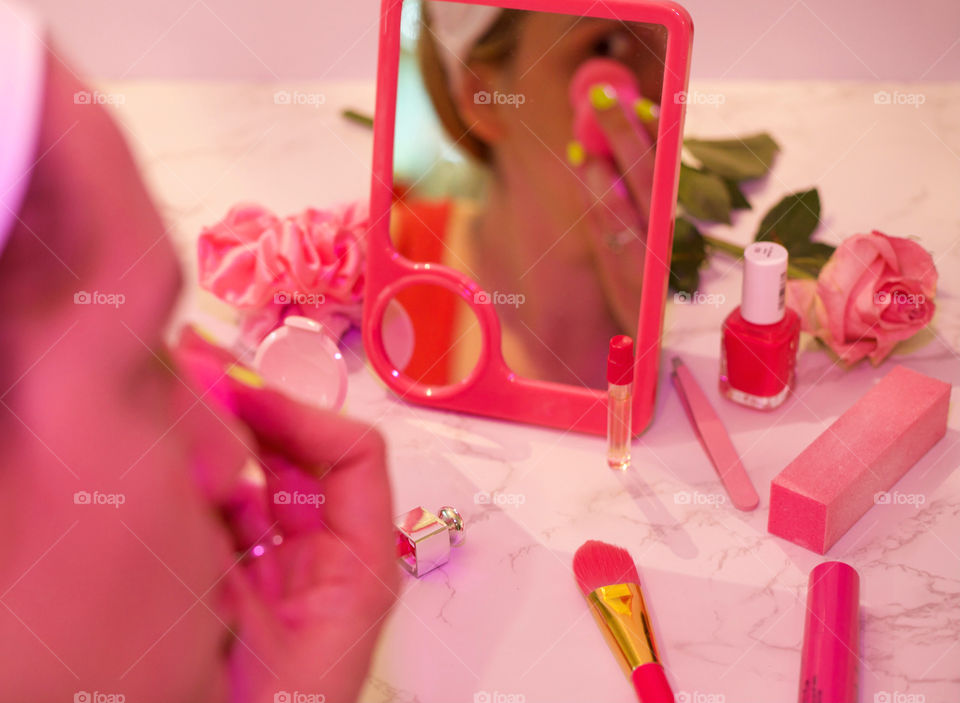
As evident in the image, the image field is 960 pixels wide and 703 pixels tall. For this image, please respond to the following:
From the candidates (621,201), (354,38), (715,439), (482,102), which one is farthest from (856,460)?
(354,38)

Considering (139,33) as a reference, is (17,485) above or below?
above

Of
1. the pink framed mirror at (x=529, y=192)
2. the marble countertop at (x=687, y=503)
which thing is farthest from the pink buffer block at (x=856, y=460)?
the pink framed mirror at (x=529, y=192)

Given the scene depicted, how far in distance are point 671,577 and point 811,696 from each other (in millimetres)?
107

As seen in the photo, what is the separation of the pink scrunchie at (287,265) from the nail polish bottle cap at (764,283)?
0.27m

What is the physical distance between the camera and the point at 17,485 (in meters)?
0.39

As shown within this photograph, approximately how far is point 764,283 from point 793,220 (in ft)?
0.54

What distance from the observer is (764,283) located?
2.21 feet

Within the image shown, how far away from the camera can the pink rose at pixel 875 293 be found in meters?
0.72

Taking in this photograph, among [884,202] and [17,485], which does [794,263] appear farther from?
[17,485]

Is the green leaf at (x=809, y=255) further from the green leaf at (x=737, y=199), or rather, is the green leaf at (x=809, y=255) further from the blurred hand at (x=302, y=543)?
the blurred hand at (x=302, y=543)

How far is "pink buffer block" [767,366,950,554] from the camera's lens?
0.61 m

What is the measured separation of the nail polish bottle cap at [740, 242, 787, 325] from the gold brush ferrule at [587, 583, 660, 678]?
0.67ft

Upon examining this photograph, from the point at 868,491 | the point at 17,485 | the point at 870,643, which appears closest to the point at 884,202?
the point at 868,491

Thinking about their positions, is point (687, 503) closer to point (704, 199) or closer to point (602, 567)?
point (602, 567)
